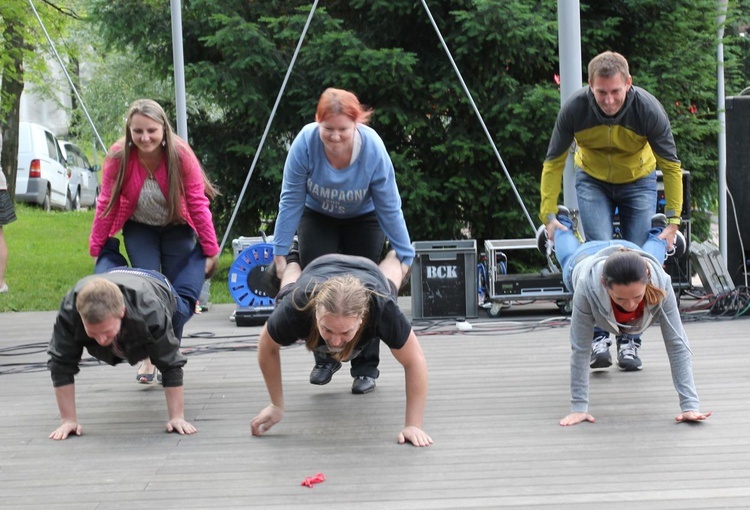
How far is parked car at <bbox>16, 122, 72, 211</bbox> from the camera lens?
1652 cm

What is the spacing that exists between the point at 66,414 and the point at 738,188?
540 cm

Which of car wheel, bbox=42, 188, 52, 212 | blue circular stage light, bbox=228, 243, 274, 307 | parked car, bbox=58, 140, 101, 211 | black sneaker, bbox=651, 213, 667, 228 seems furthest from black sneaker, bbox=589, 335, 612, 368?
parked car, bbox=58, 140, 101, 211

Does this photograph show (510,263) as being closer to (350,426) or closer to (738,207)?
(738,207)

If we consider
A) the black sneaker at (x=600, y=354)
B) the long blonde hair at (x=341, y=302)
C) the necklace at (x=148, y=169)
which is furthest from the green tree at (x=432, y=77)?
the long blonde hair at (x=341, y=302)

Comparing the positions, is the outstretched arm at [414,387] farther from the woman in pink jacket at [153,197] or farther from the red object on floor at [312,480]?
the woman in pink jacket at [153,197]

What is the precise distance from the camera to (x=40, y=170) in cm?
1666

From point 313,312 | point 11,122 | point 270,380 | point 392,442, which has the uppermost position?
point 11,122

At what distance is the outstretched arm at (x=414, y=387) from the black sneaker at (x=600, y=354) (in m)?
1.38

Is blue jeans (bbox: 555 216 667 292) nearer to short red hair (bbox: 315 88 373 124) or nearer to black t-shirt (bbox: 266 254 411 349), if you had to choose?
black t-shirt (bbox: 266 254 411 349)

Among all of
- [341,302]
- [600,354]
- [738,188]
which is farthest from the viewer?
[738,188]

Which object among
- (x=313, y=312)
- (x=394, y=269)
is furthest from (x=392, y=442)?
(x=394, y=269)

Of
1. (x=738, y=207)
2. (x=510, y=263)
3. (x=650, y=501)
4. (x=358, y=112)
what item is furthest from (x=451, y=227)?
(x=650, y=501)

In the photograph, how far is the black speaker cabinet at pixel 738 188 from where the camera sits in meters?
7.69

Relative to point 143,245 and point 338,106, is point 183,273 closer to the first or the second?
point 143,245
